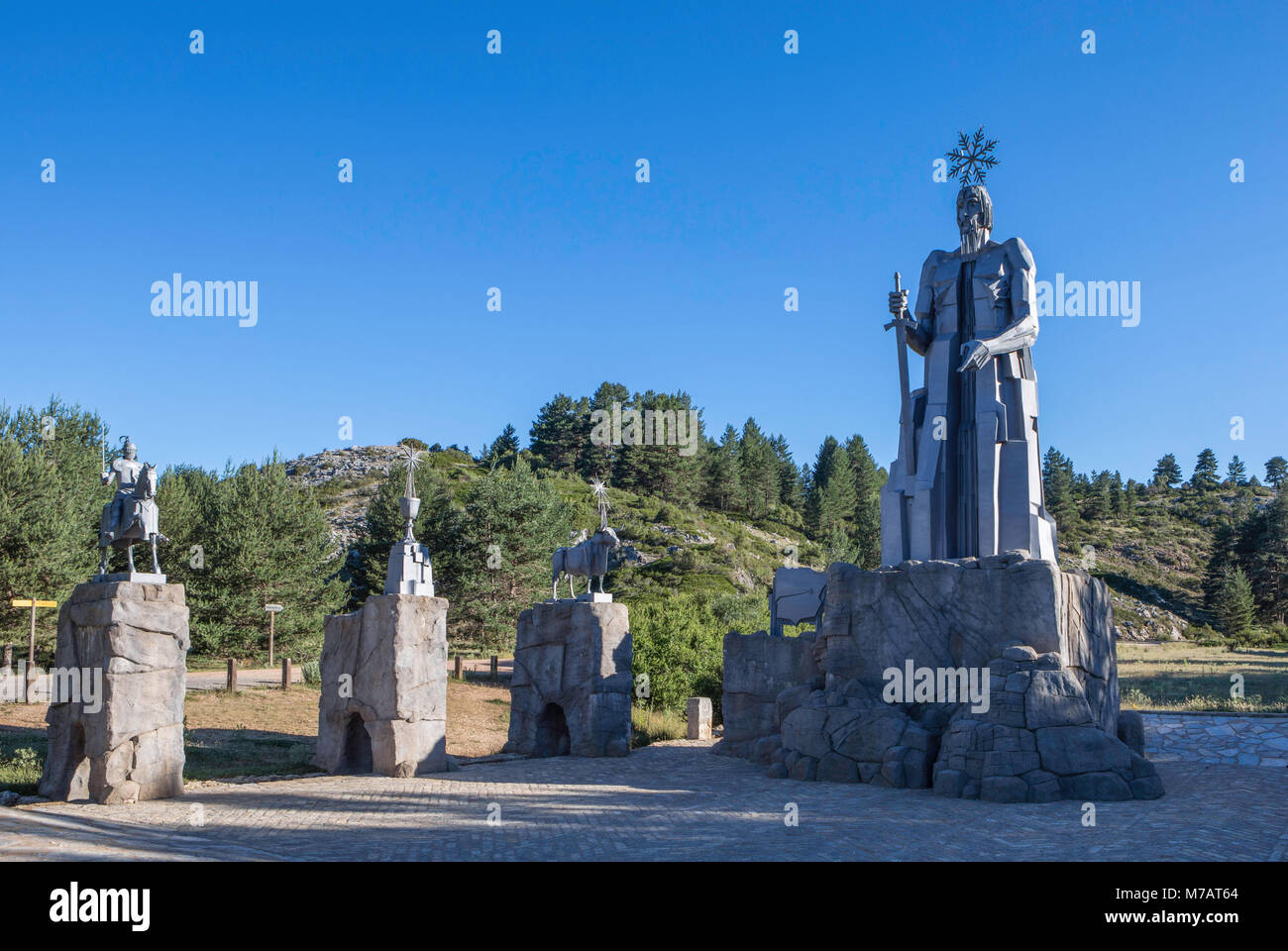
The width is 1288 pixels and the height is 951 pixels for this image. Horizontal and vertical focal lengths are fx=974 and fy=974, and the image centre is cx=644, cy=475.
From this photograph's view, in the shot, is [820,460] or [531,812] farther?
[820,460]

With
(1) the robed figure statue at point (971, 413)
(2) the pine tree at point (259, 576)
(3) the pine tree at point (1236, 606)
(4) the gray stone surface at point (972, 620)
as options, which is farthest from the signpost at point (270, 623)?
(3) the pine tree at point (1236, 606)

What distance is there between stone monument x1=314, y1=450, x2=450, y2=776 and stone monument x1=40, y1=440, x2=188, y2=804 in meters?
3.23

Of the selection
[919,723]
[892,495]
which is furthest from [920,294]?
[919,723]

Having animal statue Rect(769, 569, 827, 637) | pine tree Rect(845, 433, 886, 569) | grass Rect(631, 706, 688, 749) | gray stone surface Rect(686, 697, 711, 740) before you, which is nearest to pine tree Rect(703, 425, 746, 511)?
pine tree Rect(845, 433, 886, 569)

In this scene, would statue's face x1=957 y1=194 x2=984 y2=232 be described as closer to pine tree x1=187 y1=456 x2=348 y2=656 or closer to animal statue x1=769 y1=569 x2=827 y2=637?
animal statue x1=769 y1=569 x2=827 y2=637

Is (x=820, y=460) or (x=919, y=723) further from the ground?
(x=820, y=460)

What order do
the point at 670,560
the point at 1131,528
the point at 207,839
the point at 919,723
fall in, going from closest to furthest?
the point at 207,839 < the point at 919,723 < the point at 670,560 < the point at 1131,528

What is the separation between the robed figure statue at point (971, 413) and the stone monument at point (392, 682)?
8.26 meters

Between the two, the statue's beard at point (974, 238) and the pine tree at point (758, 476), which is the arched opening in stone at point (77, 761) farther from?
the pine tree at point (758, 476)

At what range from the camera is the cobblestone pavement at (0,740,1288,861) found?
9477 mm

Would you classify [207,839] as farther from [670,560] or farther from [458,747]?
[670,560]

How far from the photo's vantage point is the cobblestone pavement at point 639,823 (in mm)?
9477

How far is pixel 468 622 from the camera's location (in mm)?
42094

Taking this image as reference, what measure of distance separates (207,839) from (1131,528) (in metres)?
82.5
